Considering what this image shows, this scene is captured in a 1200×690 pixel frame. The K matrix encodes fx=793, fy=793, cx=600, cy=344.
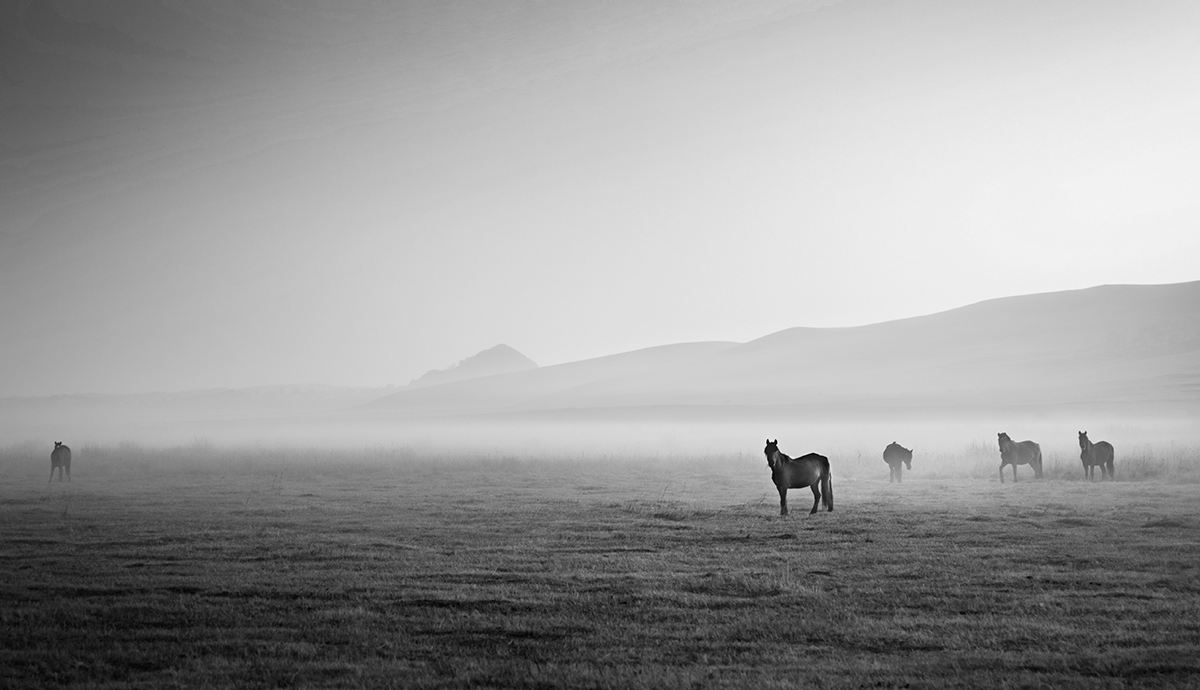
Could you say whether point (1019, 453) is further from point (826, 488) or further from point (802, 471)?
point (802, 471)

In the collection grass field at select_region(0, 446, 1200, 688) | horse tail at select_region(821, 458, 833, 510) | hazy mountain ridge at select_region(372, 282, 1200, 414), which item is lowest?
grass field at select_region(0, 446, 1200, 688)

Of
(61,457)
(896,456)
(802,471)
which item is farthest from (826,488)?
(61,457)

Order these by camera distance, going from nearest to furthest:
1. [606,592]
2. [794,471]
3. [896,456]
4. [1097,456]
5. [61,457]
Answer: [606,592] < [794,471] < [1097,456] < [896,456] < [61,457]

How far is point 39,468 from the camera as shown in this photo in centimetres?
4162

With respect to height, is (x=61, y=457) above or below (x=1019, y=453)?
above

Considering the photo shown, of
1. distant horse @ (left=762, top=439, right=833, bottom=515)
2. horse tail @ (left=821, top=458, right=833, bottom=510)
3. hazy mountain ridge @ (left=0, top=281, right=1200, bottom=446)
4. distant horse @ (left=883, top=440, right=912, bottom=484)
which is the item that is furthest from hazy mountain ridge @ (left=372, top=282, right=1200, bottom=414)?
distant horse @ (left=762, top=439, right=833, bottom=515)

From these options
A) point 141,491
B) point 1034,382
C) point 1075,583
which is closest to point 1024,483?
point 1075,583

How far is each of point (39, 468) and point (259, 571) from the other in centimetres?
3568

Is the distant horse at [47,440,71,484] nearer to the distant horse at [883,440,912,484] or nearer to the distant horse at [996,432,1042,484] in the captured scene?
the distant horse at [883,440,912,484]

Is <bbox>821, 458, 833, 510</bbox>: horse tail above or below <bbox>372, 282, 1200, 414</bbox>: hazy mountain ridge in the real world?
below

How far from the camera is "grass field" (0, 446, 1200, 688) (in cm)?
897

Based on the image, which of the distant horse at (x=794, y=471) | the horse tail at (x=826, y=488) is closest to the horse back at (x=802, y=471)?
the distant horse at (x=794, y=471)

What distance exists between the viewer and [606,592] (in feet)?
41.8

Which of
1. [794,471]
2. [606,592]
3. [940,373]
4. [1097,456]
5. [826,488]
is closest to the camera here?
[606,592]
